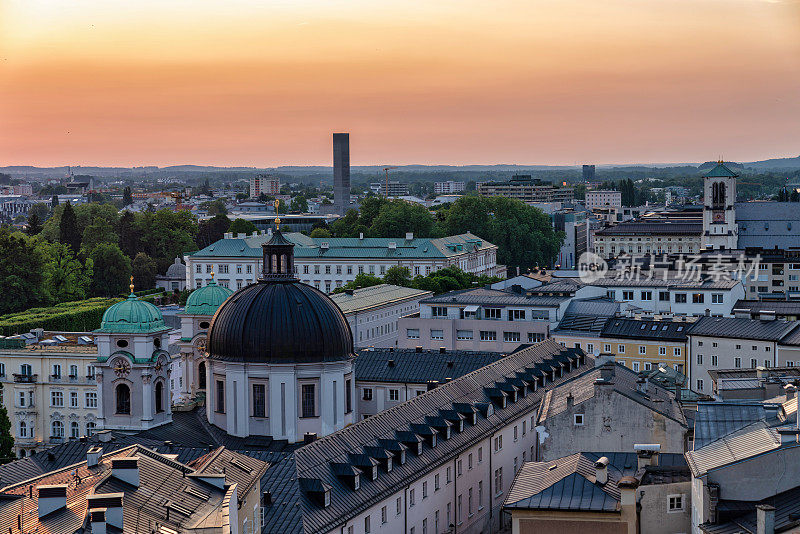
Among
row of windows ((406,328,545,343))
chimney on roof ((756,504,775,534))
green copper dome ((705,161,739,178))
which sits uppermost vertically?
green copper dome ((705,161,739,178))

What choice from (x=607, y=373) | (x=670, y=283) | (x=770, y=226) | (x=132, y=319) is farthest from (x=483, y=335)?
(x=770, y=226)

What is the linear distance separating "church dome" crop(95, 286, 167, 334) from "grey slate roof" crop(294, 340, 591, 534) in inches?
514

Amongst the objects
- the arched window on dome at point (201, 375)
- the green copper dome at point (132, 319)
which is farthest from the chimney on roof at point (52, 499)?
the arched window on dome at point (201, 375)

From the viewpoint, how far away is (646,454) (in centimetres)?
4375

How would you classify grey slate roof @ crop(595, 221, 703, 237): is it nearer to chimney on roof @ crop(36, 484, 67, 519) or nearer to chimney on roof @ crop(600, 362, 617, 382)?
chimney on roof @ crop(600, 362, 617, 382)

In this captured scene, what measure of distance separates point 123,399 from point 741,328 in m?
40.9

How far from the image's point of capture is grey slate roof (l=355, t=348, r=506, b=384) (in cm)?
7100

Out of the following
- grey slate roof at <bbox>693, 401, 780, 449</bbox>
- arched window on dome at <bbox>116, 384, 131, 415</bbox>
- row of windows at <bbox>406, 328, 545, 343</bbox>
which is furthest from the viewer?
row of windows at <bbox>406, 328, 545, 343</bbox>

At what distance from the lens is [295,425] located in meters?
56.4

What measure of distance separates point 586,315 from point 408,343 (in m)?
12.8

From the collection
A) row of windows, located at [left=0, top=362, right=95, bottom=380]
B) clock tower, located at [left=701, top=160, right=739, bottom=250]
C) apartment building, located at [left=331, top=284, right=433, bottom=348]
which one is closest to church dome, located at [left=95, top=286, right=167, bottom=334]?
row of windows, located at [left=0, top=362, right=95, bottom=380]

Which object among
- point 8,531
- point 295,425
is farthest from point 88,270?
point 8,531

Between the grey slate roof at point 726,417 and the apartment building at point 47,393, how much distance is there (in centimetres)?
4694

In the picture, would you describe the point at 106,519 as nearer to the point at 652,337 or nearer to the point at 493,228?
the point at 652,337
